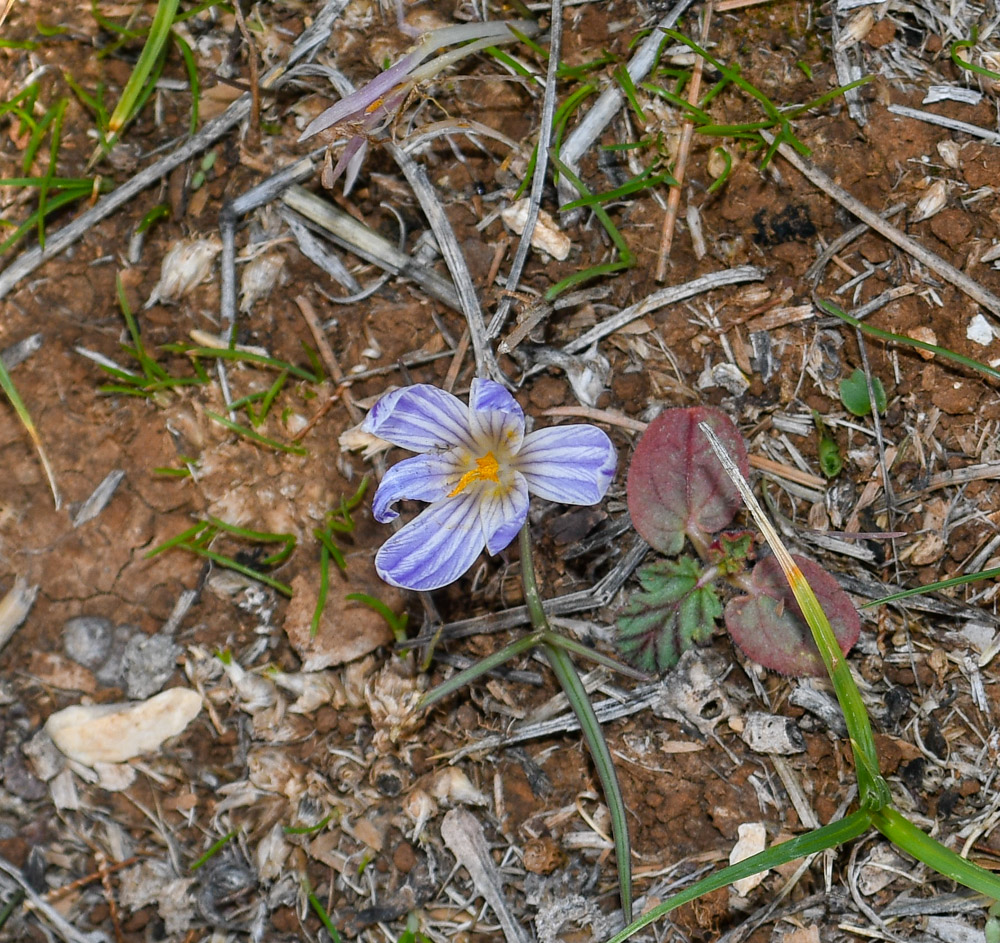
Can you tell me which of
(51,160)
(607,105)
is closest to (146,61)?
(51,160)

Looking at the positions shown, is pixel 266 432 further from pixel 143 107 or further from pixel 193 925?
pixel 193 925

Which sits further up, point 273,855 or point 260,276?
point 260,276

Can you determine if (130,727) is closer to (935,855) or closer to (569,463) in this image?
(569,463)

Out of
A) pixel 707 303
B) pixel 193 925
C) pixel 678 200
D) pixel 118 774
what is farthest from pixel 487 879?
pixel 678 200

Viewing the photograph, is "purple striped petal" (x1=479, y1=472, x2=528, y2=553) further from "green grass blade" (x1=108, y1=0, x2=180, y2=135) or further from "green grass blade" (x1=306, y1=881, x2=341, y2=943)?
"green grass blade" (x1=108, y1=0, x2=180, y2=135)

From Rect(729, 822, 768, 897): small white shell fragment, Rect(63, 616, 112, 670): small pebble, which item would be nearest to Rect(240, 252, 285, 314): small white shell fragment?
Rect(63, 616, 112, 670): small pebble

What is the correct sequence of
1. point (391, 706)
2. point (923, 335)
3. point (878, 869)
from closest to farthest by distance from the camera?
point (878, 869), point (923, 335), point (391, 706)
